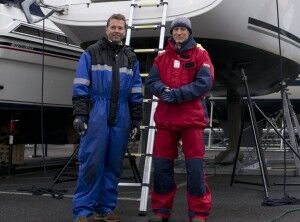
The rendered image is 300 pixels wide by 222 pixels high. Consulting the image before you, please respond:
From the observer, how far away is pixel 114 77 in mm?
5012

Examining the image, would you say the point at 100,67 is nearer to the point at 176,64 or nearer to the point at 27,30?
the point at 176,64

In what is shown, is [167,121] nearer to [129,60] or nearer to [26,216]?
Result: [129,60]

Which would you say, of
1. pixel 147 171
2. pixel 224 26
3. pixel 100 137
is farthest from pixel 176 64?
pixel 224 26

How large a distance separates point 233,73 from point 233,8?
6.07ft

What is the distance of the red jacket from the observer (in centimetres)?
498

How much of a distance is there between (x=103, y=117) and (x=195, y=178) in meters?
0.94

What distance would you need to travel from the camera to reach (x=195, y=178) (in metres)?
4.93

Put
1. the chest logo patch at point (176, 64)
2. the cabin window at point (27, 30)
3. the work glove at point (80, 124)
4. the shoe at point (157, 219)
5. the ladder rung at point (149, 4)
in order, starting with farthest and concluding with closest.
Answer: the cabin window at point (27, 30) → the ladder rung at point (149, 4) → the chest logo patch at point (176, 64) → the shoe at point (157, 219) → the work glove at point (80, 124)

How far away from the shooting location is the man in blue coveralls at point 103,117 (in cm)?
486

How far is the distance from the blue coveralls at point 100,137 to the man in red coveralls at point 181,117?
298mm

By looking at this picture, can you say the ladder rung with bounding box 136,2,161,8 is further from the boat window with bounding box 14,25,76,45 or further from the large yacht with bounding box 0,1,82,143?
the boat window with bounding box 14,25,76,45

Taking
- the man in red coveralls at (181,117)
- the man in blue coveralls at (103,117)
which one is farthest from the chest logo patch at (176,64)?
the man in blue coveralls at (103,117)

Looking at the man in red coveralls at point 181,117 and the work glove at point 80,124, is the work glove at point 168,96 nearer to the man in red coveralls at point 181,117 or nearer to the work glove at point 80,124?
the man in red coveralls at point 181,117

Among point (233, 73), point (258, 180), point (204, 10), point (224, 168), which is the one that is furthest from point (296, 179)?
point (204, 10)
